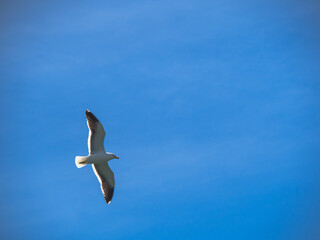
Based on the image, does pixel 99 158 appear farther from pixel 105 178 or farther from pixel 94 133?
pixel 105 178

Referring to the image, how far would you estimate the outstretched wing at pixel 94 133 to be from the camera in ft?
70.3

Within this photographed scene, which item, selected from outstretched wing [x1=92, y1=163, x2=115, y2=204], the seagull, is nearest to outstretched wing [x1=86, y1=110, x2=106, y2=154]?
the seagull

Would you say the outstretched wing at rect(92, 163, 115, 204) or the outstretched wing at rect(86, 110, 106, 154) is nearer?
the outstretched wing at rect(86, 110, 106, 154)

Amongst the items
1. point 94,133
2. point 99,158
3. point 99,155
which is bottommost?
point 99,158

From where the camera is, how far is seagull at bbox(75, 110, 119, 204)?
2144cm

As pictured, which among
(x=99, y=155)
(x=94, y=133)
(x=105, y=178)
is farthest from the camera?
(x=105, y=178)

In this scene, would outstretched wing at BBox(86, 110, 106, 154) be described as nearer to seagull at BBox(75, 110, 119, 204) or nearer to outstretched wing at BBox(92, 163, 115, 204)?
seagull at BBox(75, 110, 119, 204)

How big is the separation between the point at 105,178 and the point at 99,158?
1.42m

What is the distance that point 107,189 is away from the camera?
22625 millimetres

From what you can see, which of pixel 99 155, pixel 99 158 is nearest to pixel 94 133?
pixel 99 155

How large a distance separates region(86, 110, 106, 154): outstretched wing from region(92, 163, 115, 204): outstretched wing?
104 cm

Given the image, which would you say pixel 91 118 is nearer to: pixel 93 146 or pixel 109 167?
pixel 93 146

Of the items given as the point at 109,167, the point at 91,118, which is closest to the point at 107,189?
the point at 109,167

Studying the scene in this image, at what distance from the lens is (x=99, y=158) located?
2175 centimetres
